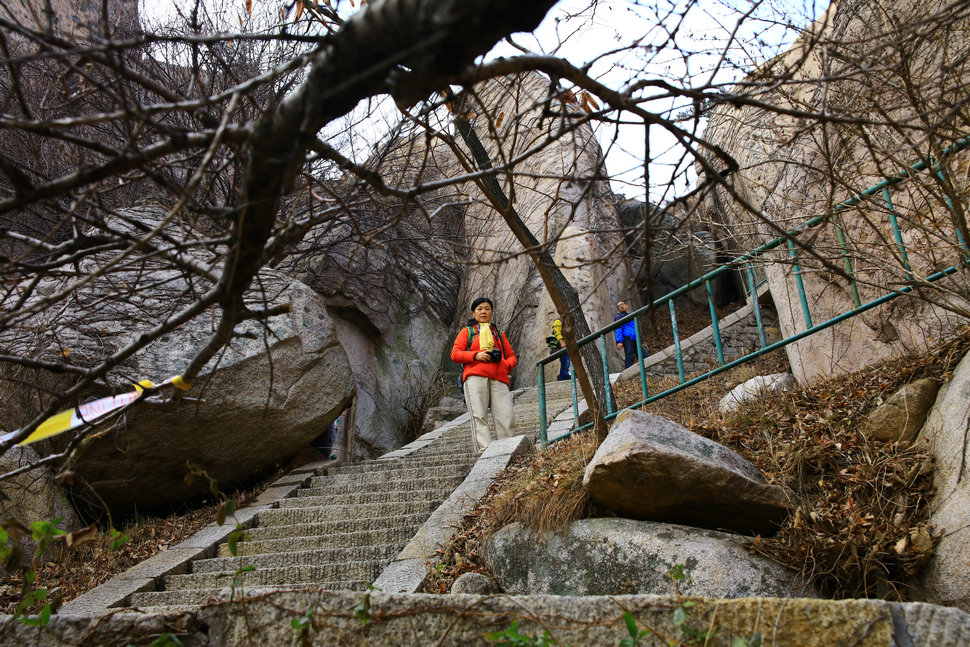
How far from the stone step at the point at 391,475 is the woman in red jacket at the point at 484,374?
0.62 meters

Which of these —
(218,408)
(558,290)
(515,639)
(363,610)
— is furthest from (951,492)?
(218,408)

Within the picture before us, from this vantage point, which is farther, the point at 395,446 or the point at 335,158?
the point at 395,446

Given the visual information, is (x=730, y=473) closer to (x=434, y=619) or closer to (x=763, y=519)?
Answer: (x=763, y=519)

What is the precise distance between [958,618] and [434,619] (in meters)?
1.56

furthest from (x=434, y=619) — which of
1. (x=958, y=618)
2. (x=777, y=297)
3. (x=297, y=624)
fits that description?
(x=777, y=297)

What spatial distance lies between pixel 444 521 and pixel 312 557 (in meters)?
1.06

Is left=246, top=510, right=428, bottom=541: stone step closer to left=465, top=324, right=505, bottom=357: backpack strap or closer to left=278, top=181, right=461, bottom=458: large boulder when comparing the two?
left=465, top=324, right=505, bottom=357: backpack strap

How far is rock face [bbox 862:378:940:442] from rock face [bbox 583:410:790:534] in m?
0.80

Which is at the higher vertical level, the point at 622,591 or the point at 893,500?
the point at 893,500

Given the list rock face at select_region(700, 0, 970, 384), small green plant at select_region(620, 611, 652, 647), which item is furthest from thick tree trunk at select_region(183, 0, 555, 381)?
rock face at select_region(700, 0, 970, 384)

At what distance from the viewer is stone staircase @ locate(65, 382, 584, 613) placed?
481cm

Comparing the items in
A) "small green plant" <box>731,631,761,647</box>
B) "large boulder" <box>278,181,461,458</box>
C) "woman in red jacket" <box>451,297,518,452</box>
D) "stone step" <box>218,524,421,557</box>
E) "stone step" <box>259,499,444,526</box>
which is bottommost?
"small green plant" <box>731,631,761,647</box>

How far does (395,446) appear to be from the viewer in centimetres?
1373

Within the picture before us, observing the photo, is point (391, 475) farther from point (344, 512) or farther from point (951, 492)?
point (951, 492)
